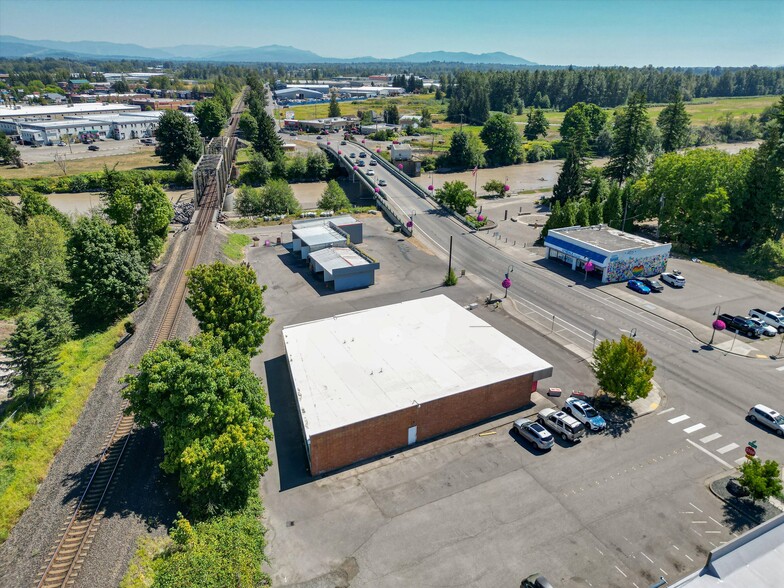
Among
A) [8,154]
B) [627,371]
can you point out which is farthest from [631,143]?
[8,154]

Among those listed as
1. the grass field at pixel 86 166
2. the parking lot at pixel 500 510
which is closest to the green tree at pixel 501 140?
the grass field at pixel 86 166

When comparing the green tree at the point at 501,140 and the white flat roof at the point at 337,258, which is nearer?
the white flat roof at the point at 337,258

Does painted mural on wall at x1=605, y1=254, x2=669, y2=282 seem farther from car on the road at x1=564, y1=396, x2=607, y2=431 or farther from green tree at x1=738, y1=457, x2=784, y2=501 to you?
green tree at x1=738, y1=457, x2=784, y2=501

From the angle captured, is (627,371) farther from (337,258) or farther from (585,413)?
(337,258)

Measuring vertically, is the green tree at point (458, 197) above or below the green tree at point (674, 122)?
below

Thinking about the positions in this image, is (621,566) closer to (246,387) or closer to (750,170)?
(246,387)

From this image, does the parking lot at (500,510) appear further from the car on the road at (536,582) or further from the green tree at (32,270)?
the green tree at (32,270)
